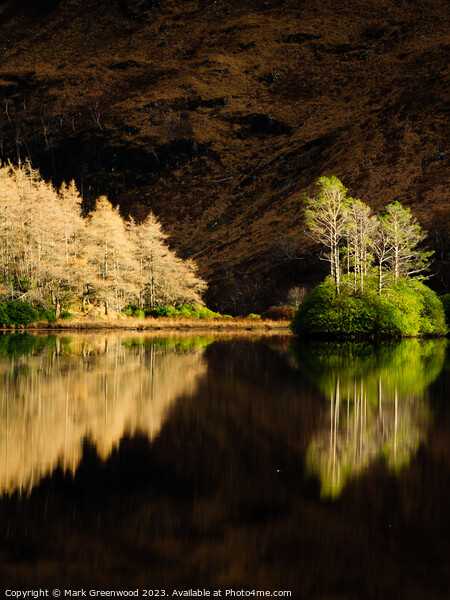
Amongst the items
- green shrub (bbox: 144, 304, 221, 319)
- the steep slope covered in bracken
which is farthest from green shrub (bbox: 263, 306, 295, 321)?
the steep slope covered in bracken

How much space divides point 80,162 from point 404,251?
101 metres

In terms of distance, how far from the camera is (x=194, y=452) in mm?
8312

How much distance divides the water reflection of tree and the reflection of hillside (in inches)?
95.8

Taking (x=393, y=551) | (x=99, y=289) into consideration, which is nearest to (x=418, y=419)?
(x=393, y=551)

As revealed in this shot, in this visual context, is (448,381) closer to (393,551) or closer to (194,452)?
(194,452)

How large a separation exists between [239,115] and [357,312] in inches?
4165

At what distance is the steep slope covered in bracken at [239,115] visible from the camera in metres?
96.3

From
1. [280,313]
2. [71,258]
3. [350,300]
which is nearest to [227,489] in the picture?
[350,300]

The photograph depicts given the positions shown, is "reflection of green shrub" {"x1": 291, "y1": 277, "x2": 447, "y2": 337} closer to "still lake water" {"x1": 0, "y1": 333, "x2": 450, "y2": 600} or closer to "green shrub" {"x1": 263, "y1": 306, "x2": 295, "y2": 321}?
"green shrub" {"x1": 263, "y1": 306, "x2": 295, "y2": 321}

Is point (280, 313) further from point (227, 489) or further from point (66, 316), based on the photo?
point (227, 489)

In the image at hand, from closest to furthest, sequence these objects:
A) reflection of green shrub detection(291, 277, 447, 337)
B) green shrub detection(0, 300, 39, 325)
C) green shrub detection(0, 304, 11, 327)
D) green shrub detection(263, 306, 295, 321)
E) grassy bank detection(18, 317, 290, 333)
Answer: reflection of green shrub detection(291, 277, 447, 337), green shrub detection(0, 304, 11, 327), green shrub detection(0, 300, 39, 325), grassy bank detection(18, 317, 290, 333), green shrub detection(263, 306, 295, 321)

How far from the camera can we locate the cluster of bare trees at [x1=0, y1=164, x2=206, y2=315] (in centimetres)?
4791

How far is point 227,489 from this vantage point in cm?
663

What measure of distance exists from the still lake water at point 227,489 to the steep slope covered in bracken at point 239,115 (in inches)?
2650
